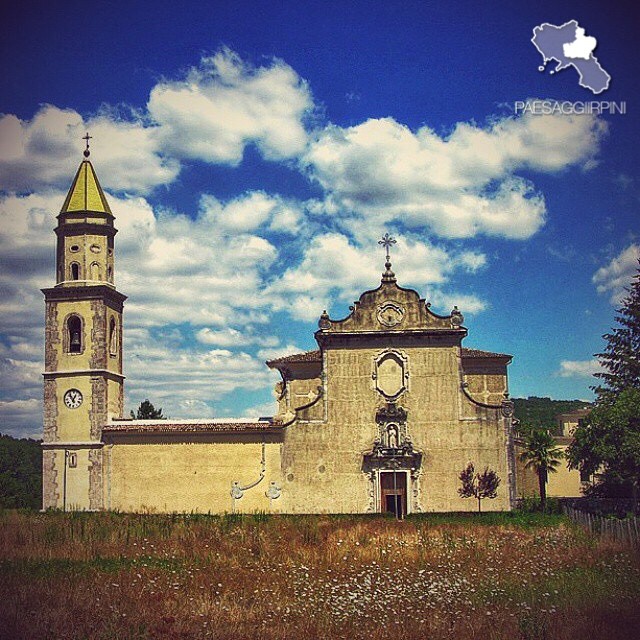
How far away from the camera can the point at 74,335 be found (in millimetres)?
46406

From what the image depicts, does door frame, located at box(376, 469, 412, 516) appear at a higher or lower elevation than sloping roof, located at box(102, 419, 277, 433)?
lower

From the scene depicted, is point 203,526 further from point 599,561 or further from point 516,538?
point 599,561

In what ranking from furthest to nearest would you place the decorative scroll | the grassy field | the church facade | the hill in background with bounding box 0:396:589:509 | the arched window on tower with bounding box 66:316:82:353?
the hill in background with bounding box 0:396:589:509, the arched window on tower with bounding box 66:316:82:353, the church facade, the decorative scroll, the grassy field

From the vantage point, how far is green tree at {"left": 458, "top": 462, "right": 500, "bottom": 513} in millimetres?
41906

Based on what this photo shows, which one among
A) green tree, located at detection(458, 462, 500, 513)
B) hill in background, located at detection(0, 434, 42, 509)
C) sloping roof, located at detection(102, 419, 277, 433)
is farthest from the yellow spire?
green tree, located at detection(458, 462, 500, 513)

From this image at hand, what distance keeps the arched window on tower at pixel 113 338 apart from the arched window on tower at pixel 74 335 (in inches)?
66.3

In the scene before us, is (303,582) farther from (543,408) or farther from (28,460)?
(543,408)

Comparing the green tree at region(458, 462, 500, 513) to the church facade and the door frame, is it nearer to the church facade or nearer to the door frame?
the church facade

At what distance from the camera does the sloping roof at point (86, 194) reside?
47031 mm

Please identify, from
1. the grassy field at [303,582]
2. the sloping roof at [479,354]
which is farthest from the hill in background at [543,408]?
the grassy field at [303,582]

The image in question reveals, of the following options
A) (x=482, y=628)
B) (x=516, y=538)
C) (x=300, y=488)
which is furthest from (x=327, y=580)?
(x=300, y=488)

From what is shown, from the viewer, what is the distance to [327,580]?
20.5m

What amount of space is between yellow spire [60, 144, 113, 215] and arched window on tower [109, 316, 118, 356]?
6150mm

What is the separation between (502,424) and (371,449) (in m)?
6.86
